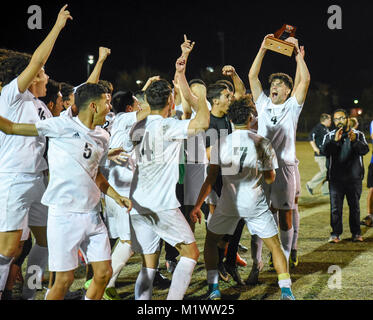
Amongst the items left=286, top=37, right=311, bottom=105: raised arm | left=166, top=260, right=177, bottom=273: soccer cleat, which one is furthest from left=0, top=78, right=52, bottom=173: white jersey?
left=286, top=37, right=311, bottom=105: raised arm

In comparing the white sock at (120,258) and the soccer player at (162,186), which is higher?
the soccer player at (162,186)

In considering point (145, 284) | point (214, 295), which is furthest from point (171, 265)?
point (145, 284)

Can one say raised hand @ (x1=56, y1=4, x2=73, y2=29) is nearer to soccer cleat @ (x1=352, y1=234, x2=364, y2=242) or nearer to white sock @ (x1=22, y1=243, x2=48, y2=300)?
white sock @ (x1=22, y1=243, x2=48, y2=300)

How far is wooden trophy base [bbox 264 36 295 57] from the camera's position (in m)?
5.09

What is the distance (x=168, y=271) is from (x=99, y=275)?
2.38 m

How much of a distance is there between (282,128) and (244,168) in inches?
46.6

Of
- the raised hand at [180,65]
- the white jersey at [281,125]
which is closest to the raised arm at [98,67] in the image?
the raised hand at [180,65]

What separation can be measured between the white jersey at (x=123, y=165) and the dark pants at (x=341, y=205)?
12.6ft

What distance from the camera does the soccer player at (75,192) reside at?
11.5 feet

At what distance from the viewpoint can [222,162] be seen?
→ 457 centimetres

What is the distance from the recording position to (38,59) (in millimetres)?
3828

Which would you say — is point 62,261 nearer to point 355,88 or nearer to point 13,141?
point 13,141

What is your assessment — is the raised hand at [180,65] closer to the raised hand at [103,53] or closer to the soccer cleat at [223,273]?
the raised hand at [103,53]
